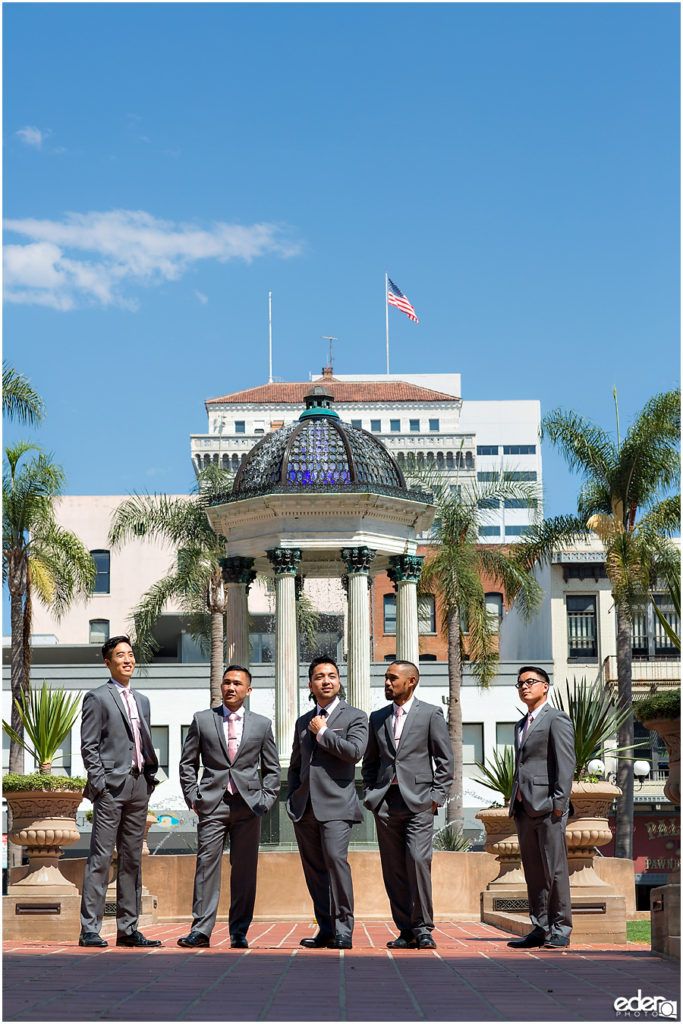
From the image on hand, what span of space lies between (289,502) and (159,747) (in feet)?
95.7

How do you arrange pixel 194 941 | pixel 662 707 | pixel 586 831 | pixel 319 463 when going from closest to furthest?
pixel 662 707 < pixel 194 941 < pixel 586 831 < pixel 319 463

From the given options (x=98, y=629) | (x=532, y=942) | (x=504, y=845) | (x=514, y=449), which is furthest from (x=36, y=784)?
(x=514, y=449)

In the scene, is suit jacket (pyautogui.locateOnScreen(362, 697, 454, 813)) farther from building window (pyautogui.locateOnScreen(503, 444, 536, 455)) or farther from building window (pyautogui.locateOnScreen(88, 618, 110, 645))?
building window (pyautogui.locateOnScreen(503, 444, 536, 455))

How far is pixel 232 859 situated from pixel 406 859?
1181 mm

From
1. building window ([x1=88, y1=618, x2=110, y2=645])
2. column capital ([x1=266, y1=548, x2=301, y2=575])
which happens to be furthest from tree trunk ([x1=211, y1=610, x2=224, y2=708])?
building window ([x1=88, y1=618, x2=110, y2=645])

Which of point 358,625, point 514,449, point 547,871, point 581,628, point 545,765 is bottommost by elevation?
point 547,871

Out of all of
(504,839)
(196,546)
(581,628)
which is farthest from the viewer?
(581,628)

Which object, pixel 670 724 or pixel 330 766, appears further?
pixel 330 766

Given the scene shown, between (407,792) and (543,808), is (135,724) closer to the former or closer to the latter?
(407,792)

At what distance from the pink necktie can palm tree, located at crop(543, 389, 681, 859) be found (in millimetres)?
24375

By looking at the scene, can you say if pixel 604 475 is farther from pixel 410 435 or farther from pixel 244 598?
pixel 410 435

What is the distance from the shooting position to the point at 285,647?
20.2 metres

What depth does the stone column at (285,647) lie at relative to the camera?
19.6 m

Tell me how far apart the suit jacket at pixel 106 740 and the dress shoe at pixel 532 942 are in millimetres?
2741
